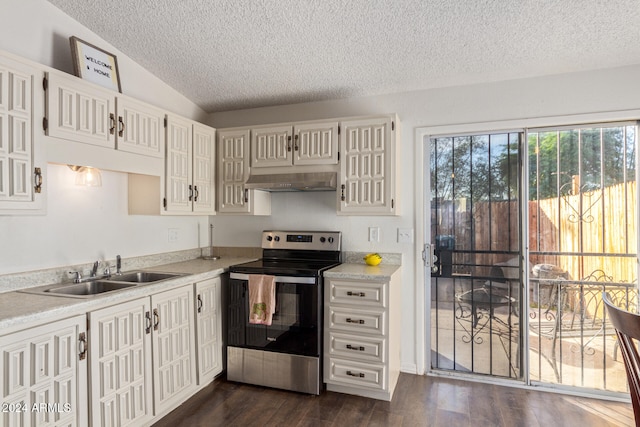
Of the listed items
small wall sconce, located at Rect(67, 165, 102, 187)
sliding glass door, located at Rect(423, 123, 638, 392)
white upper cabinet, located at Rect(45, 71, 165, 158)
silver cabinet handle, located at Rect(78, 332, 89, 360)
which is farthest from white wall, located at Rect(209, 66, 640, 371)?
silver cabinet handle, located at Rect(78, 332, 89, 360)

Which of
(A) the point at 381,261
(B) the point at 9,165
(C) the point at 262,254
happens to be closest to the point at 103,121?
(B) the point at 9,165

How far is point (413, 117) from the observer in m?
2.93

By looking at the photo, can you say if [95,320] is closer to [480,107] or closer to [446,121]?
[446,121]

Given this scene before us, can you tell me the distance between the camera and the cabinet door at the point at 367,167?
2.66 m

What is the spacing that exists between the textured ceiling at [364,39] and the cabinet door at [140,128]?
515 millimetres

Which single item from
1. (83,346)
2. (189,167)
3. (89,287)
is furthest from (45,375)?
(189,167)

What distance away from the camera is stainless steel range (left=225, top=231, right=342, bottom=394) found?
2531 millimetres

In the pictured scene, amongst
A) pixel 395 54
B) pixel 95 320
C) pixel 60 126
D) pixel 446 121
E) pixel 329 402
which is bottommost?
pixel 329 402

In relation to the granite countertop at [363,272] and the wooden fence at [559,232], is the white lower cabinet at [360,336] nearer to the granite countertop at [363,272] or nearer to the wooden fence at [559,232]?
the granite countertop at [363,272]

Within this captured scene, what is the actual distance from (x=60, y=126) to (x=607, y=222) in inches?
145

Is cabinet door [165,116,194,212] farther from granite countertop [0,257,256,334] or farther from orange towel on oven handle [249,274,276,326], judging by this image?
orange towel on oven handle [249,274,276,326]

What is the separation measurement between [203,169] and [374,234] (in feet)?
5.34

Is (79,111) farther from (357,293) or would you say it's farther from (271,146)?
(357,293)

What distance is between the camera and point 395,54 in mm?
2475
